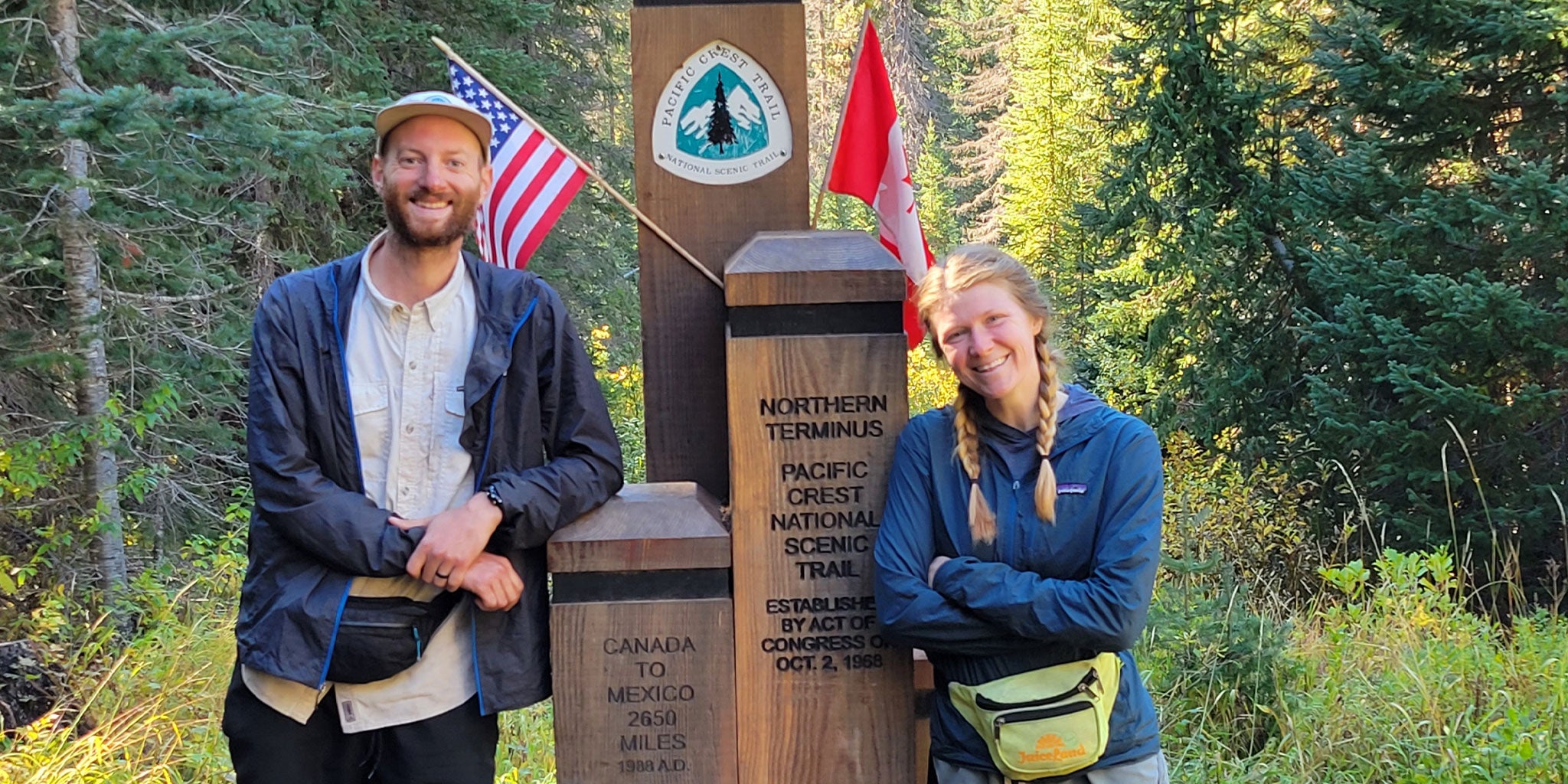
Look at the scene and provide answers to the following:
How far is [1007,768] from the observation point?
226 centimetres

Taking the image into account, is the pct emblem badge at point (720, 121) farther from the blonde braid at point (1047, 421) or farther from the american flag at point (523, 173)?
the blonde braid at point (1047, 421)

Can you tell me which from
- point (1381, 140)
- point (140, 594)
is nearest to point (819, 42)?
point (1381, 140)

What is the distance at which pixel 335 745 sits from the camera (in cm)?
243

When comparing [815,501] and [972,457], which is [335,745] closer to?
[815,501]

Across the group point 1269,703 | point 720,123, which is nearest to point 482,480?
point 720,123

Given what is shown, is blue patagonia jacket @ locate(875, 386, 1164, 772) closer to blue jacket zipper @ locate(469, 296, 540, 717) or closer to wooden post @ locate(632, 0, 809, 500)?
wooden post @ locate(632, 0, 809, 500)

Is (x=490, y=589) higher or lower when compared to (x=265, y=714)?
higher

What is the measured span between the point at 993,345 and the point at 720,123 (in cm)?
83

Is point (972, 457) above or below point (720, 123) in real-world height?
below

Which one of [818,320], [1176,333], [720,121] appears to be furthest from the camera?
[1176,333]

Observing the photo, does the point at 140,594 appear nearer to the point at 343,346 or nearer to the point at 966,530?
the point at 343,346

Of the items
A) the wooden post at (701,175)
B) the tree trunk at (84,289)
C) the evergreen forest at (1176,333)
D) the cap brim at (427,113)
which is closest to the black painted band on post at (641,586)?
the wooden post at (701,175)

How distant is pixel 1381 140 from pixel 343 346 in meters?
9.27

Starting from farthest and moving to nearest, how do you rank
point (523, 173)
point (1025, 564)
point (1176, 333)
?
point (1176, 333), point (523, 173), point (1025, 564)
